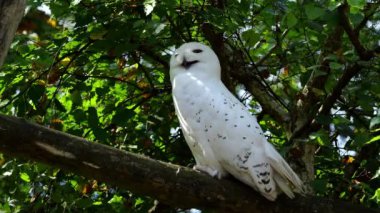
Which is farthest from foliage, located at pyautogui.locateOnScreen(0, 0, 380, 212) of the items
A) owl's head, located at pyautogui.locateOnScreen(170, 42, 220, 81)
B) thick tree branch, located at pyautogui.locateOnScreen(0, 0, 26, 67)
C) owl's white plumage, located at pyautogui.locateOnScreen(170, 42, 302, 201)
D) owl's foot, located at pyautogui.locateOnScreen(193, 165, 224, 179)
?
thick tree branch, located at pyautogui.locateOnScreen(0, 0, 26, 67)

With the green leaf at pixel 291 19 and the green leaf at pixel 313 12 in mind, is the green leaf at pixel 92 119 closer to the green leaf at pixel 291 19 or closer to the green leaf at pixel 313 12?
the green leaf at pixel 291 19

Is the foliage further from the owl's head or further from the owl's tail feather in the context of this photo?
the owl's tail feather

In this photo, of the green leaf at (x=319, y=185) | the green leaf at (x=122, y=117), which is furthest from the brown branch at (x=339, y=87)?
the green leaf at (x=122, y=117)

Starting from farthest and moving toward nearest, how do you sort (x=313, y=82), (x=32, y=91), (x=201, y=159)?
(x=313, y=82)
(x=32, y=91)
(x=201, y=159)

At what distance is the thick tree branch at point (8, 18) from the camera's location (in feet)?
6.45

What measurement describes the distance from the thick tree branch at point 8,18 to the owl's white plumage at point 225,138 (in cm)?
131

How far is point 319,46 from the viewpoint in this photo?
4.06 m

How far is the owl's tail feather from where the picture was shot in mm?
2820

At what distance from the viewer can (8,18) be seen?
1.97m

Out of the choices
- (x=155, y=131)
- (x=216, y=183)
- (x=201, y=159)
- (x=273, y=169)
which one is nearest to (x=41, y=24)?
(x=216, y=183)

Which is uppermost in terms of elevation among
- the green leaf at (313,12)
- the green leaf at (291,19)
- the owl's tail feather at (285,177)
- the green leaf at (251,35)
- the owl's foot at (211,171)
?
the green leaf at (313,12)

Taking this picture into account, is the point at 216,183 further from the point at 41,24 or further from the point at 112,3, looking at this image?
the point at 41,24

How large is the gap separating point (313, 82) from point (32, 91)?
5.95ft

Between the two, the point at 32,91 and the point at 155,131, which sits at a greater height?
the point at 32,91
